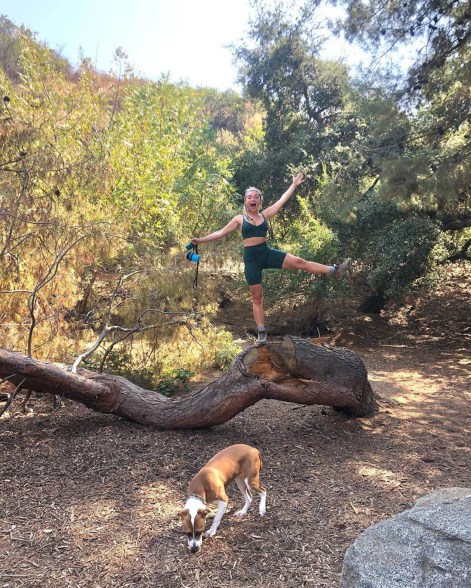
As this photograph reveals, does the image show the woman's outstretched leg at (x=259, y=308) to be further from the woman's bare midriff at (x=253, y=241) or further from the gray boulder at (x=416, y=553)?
the gray boulder at (x=416, y=553)

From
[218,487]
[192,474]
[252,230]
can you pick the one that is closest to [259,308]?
[252,230]

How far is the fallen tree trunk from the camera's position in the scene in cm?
516

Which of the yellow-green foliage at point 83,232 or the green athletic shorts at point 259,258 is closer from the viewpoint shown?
the green athletic shorts at point 259,258

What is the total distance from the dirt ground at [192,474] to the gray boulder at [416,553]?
0.71 meters

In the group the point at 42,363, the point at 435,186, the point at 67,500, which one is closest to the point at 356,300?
the point at 435,186

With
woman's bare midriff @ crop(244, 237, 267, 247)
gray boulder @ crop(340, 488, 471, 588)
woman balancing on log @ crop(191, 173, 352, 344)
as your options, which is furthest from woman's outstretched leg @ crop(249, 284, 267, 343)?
gray boulder @ crop(340, 488, 471, 588)

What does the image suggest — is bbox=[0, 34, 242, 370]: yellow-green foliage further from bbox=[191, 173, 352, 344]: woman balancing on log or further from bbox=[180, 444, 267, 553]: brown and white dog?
bbox=[180, 444, 267, 553]: brown and white dog

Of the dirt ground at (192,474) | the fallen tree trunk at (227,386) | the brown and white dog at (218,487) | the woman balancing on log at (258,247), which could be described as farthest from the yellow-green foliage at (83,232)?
Answer: the brown and white dog at (218,487)

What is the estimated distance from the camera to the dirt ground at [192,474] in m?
2.96

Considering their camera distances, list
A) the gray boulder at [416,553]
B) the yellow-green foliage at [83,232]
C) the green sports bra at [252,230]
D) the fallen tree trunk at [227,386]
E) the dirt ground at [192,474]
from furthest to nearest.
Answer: the yellow-green foliage at [83,232]
the fallen tree trunk at [227,386]
the green sports bra at [252,230]
the dirt ground at [192,474]
the gray boulder at [416,553]

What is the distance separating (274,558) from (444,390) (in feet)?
18.3

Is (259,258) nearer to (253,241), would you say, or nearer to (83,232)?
(253,241)

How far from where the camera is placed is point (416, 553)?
214 centimetres

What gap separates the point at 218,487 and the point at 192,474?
105 centimetres
